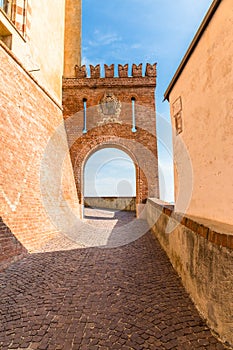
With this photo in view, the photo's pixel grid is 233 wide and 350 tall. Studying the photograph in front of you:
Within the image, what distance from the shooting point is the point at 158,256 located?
16.0 feet

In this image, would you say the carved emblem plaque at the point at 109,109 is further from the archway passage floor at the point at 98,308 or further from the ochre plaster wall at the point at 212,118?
the archway passage floor at the point at 98,308

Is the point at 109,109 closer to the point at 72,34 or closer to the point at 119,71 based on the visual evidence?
the point at 119,71

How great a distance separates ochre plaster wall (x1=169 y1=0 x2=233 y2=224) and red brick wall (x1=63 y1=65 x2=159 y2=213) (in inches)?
269

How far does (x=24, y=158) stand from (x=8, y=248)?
7.90ft

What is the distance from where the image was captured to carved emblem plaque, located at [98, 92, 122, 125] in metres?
11.6

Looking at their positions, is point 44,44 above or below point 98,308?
above

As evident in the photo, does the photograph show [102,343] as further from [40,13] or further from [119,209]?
[119,209]

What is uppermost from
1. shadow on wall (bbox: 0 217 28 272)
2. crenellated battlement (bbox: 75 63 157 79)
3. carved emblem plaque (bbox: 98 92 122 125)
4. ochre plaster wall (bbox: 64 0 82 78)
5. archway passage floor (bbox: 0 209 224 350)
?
ochre plaster wall (bbox: 64 0 82 78)

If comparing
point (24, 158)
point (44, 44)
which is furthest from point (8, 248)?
point (44, 44)

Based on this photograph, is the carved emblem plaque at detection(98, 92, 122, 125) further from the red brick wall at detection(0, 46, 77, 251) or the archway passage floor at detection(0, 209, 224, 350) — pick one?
the archway passage floor at detection(0, 209, 224, 350)

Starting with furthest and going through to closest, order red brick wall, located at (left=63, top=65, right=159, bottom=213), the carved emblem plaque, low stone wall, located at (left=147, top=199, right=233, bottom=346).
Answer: the carved emblem plaque → red brick wall, located at (left=63, top=65, right=159, bottom=213) → low stone wall, located at (left=147, top=199, right=233, bottom=346)

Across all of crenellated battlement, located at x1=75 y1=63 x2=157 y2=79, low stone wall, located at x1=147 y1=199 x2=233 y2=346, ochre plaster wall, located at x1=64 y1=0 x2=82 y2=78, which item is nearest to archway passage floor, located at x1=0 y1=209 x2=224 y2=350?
low stone wall, located at x1=147 y1=199 x2=233 y2=346

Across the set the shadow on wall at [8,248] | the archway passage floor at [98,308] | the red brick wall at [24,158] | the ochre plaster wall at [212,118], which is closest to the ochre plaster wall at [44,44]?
the red brick wall at [24,158]

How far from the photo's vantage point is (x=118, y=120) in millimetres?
11672
